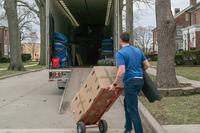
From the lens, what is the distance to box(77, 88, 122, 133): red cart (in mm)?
8688

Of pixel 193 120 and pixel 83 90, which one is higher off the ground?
pixel 83 90

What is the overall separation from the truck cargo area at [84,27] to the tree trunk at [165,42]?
216 centimetres

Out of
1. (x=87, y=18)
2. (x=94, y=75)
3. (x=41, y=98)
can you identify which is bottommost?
(x=41, y=98)

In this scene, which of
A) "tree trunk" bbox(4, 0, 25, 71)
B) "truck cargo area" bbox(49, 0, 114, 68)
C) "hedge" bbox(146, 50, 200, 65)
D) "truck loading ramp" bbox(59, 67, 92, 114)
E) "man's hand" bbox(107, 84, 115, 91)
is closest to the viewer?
"man's hand" bbox(107, 84, 115, 91)

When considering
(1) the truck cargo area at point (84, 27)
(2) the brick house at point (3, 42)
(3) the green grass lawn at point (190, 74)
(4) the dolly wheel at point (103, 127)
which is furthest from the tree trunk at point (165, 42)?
(2) the brick house at point (3, 42)

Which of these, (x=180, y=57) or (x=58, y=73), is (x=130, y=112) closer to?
(x=58, y=73)

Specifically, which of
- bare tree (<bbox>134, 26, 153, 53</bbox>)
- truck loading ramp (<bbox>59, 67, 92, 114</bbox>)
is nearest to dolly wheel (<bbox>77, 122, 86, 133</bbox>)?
truck loading ramp (<bbox>59, 67, 92, 114</bbox>)

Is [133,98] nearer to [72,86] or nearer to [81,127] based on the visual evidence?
[81,127]

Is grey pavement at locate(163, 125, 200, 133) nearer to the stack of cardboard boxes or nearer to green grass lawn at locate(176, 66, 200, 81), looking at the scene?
the stack of cardboard boxes

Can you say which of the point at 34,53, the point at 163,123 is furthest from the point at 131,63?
the point at 34,53

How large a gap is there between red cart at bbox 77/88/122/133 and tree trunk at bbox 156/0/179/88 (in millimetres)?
6568

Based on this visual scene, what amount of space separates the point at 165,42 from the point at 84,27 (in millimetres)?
6123

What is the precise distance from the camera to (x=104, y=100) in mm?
8867

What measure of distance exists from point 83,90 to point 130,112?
1.25 metres
